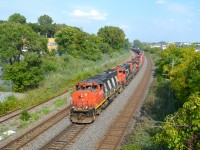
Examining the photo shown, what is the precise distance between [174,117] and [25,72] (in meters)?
24.5

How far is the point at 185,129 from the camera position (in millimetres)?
6715

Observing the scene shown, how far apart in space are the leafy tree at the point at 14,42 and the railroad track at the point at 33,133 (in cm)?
1266

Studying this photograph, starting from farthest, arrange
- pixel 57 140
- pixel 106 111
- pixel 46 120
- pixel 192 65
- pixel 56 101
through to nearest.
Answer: pixel 56 101 → pixel 106 111 → pixel 46 120 → pixel 192 65 → pixel 57 140

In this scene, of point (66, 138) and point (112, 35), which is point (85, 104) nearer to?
point (66, 138)

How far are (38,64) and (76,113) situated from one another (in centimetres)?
1416

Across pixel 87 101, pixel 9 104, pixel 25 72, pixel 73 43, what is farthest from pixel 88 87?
pixel 73 43

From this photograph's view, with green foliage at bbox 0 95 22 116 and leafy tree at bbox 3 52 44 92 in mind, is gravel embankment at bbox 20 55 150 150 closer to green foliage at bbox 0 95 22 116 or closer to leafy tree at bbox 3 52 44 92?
green foliage at bbox 0 95 22 116

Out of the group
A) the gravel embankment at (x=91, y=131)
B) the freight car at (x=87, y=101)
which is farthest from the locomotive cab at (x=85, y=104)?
the gravel embankment at (x=91, y=131)

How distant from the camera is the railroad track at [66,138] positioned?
46.9 feet

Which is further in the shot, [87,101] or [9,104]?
[9,104]

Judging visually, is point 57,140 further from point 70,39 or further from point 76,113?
point 70,39

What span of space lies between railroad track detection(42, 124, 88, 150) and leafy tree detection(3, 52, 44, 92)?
13038 millimetres

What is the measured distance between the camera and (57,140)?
15.2 m

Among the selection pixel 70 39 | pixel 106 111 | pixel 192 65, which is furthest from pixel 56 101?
pixel 70 39
